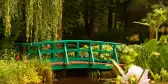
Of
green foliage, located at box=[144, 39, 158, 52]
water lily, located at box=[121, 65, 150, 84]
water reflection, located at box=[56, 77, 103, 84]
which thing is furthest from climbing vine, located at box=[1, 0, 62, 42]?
water lily, located at box=[121, 65, 150, 84]

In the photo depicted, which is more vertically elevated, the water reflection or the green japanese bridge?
the green japanese bridge

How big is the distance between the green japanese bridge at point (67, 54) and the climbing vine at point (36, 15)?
45 centimetres

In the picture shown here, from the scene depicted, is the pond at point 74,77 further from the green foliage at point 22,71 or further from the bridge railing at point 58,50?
the green foliage at point 22,71

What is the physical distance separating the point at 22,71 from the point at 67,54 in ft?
11.5

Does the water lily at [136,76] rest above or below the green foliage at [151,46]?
below

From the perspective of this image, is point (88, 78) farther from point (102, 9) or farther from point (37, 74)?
point (102, 9)

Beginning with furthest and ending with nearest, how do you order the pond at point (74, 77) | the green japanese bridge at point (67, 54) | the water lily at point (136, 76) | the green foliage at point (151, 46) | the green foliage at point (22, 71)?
the pond at point (74, 77) → the green japanese bridge at point (67, 54) → the green foliage at point (22, 71) → the green foliage at point (151, 46) → the water lily at point (136, 76)

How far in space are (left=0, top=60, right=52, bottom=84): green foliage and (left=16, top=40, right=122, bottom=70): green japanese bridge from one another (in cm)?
105

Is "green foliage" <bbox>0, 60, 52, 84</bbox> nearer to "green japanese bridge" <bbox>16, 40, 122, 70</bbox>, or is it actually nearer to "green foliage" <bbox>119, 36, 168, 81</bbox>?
"green japanese bridge" <bbox>16, 40, 122, 70</bbox>

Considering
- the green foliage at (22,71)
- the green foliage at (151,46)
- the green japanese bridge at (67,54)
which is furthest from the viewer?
the green japanese bridge at (67,54)

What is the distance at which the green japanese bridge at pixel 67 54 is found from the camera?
1252 centimetres

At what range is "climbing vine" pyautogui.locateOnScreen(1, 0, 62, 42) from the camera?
11273 millimetres

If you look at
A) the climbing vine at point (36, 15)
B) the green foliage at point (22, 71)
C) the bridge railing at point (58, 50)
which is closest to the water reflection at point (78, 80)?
the bridge railing at point (58, 50)

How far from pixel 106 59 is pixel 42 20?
10.4ft
